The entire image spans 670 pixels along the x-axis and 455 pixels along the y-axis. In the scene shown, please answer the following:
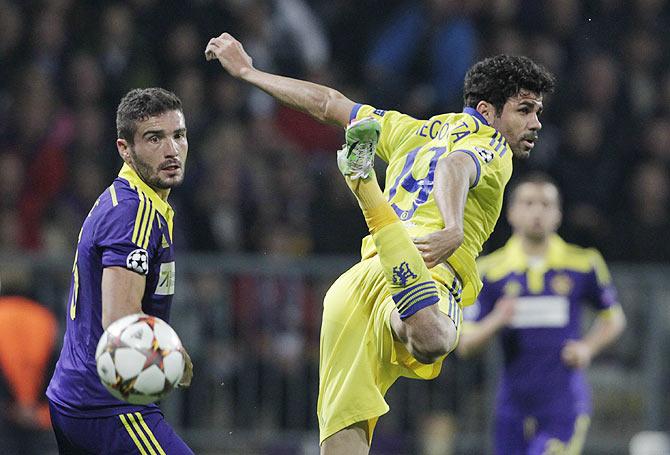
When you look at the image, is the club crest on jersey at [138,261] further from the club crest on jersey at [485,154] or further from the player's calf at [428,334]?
the club crest on jersey at [485,154]

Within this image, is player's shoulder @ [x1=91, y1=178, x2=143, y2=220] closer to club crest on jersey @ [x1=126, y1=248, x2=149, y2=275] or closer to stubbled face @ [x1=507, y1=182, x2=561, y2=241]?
club crest on jersey @ [x1=126, y1=248, x2=149, y2=275]

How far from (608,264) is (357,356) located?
5391 mm

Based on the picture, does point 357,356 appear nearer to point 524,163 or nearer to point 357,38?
point 524,163

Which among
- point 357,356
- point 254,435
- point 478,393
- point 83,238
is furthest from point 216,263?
point 83,238

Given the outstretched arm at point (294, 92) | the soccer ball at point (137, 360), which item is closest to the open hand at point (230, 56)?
the outstretched arm at point (294, 92)

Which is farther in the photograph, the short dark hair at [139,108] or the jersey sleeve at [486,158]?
the jersey sleeve at [486,158]

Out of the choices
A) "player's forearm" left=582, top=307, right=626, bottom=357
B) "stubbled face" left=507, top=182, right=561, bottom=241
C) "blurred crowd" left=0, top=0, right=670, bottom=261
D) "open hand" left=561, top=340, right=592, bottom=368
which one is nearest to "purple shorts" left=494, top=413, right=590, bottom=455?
"open hand" left=561, top=340, right=592, bottom=368

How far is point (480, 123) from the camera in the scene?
6086 millimetres

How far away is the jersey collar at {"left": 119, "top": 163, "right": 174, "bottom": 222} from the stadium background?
450cm

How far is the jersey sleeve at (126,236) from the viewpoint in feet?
16.4

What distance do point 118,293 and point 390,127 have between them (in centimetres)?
183

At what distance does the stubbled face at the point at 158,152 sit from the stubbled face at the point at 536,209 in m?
3.92

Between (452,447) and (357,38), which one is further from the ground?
(357,38)

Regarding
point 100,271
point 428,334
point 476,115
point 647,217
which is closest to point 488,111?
point 476,115
